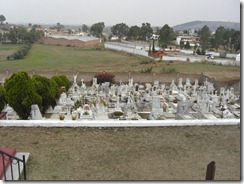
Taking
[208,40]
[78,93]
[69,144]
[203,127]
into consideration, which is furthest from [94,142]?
[208,40]

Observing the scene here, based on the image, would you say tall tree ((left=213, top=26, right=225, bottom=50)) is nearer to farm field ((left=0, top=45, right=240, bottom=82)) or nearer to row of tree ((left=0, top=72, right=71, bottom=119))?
farm field ((left=0, top=45, right=240, bottom=82))

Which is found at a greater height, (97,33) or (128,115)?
(97,33)

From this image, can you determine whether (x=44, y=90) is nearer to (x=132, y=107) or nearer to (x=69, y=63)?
(x=132, y=107)

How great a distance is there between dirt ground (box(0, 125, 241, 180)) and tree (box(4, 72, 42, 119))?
6.90ft

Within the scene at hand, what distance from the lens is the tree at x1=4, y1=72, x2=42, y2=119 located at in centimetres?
815

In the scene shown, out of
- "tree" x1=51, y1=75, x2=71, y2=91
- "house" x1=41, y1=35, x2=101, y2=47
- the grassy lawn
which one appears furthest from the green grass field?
"house" x1=41, y1=35, x2=101, y2=47

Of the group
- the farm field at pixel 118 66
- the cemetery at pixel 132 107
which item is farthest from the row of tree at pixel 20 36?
the cemetery at pixel 132 107

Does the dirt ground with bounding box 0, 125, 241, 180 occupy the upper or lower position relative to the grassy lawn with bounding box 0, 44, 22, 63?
lower

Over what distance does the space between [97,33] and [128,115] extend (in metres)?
70.6

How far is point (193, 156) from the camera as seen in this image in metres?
5.01

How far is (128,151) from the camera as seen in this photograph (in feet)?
16.9

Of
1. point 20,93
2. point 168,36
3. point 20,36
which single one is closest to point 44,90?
point 20,93

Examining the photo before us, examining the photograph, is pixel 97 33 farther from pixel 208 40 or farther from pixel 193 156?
pixel 193 156

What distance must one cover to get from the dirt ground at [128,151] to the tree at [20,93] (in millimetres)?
2104
